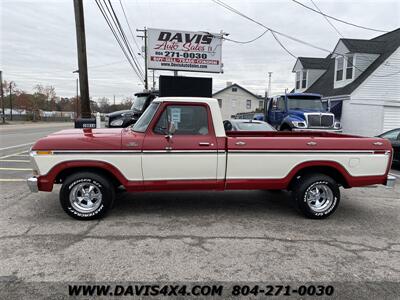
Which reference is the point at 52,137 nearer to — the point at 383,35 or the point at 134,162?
the point at 134,162

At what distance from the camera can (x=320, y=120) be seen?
41.2ft

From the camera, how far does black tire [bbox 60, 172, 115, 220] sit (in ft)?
14.5

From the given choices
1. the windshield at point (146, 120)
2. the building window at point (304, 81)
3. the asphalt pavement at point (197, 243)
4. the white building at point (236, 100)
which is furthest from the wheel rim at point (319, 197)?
the white building at point (236, 100)

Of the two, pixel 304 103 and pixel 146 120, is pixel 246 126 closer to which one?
pixel 304 103

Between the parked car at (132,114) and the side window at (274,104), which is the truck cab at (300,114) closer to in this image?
the side window at (274,104)

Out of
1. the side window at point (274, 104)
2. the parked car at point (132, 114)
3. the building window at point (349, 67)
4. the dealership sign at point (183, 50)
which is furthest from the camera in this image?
the building window at point (349, 67)

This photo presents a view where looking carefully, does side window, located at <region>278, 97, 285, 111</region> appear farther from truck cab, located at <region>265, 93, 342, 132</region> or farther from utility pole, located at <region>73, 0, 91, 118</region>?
utility pole, located at <region>73, 0, 91, 118</region>

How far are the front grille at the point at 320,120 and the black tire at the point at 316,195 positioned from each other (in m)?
8.02

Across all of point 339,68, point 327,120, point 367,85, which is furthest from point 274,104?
point 339,68

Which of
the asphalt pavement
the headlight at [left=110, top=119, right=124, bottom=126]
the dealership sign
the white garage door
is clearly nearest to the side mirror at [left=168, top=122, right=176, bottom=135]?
the asphalt pavement

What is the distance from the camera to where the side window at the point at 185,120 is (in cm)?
459

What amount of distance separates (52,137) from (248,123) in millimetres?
7067

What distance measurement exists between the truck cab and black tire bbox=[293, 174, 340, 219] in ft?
25.3

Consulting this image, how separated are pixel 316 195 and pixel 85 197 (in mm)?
3752
